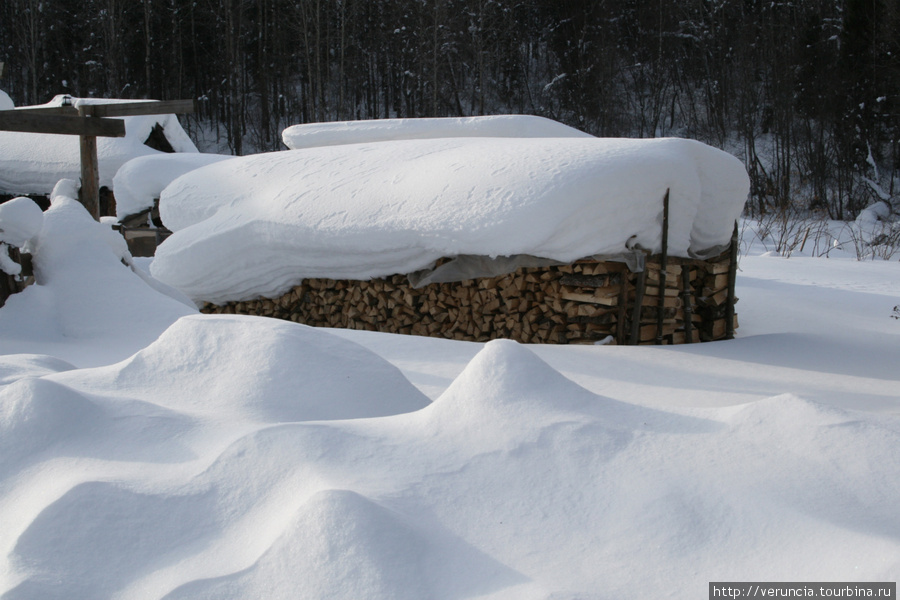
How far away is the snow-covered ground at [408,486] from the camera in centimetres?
136

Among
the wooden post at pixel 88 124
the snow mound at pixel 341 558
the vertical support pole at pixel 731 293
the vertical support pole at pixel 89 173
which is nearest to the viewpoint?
the snow mound at pixel 341 558

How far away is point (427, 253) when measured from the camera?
5453 mm

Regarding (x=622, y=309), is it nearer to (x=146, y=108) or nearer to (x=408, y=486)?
(x=408, y=486)

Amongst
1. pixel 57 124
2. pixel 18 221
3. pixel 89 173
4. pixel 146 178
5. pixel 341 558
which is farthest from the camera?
pixel 146 178

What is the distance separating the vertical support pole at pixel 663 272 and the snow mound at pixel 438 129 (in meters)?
2.59

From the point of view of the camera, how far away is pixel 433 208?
528 cm

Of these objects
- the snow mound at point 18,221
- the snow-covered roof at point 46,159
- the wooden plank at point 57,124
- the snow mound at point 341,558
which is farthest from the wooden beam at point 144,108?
the snow-covered roof at point 46,159

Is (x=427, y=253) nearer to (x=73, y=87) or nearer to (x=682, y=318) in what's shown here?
(x=682, y=318)

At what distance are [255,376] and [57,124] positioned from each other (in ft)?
18.1

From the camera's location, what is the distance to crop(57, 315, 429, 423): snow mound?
7.22ft

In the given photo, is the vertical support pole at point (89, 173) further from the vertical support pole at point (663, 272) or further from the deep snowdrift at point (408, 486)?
the deep snowdrift at point (408, 486)

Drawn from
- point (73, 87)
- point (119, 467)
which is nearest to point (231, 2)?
point (73, 87)

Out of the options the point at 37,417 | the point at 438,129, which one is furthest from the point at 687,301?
the point at 37,417

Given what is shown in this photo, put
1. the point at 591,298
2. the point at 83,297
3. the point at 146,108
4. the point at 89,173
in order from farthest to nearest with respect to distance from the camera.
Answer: the point at 146,108 → the point at 89,173 → the point at 591,298 → the point at 83,297
